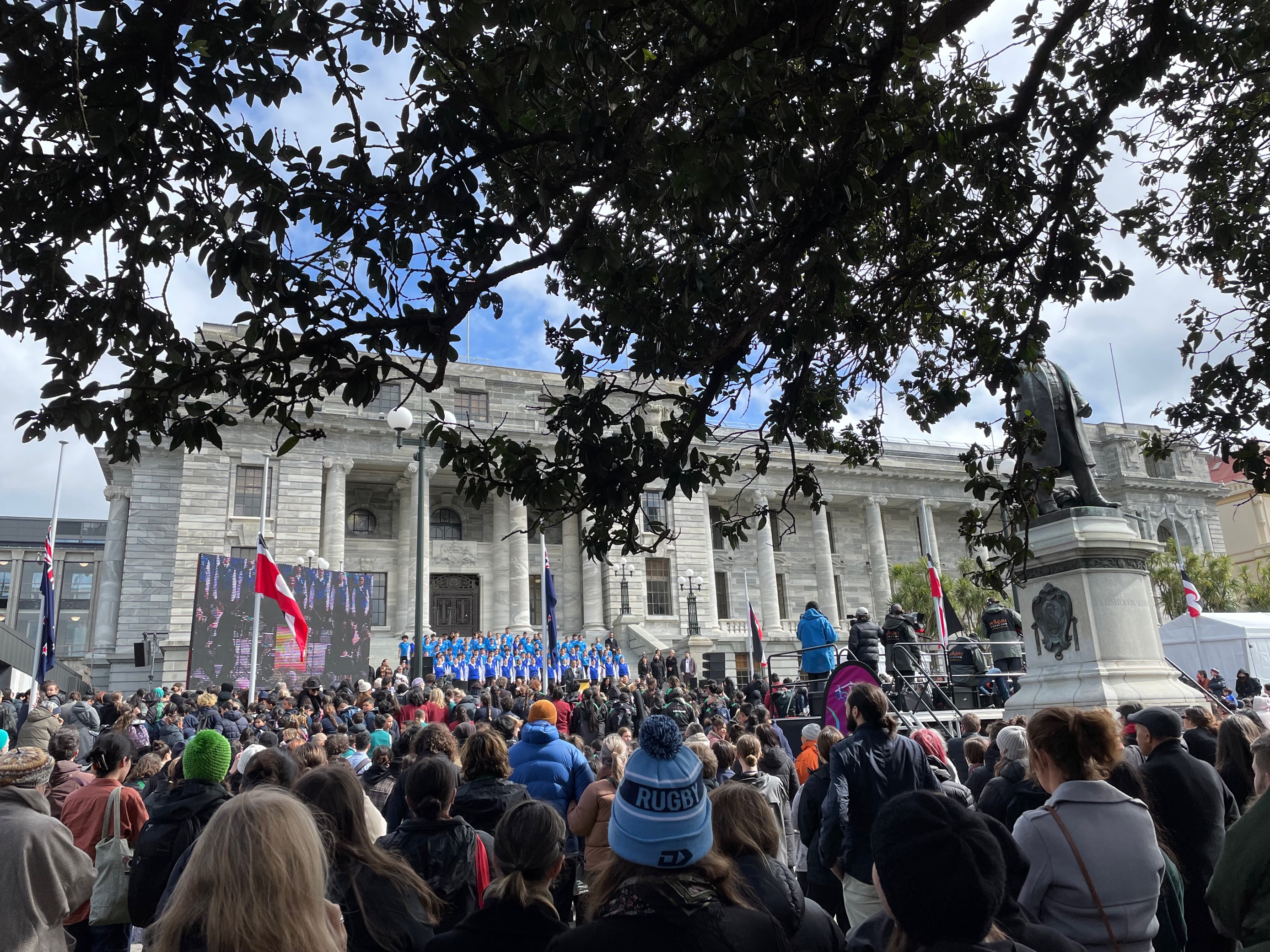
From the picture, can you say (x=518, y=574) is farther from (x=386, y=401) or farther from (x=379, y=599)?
(x=386, y=401)

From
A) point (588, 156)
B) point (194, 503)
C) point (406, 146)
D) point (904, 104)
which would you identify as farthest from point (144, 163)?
point (194, 503)

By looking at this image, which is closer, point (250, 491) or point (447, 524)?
point (250, 491)

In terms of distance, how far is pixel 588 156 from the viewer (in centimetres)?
535

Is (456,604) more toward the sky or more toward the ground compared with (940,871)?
more toward the sky

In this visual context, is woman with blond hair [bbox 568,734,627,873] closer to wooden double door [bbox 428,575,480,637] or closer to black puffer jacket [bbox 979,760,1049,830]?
black puffer jacket [bbox 979,760,1049,830]

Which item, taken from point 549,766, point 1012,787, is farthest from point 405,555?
point 1012,787

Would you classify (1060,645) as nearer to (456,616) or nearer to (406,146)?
(406,146)

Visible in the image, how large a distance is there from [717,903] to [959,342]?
7.30 metres

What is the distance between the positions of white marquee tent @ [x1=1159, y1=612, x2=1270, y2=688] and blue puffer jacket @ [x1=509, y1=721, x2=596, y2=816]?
77.6ft

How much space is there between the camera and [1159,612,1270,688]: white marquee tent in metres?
24.2

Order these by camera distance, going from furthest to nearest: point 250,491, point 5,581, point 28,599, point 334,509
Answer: point 5,581 < point 28,599 < point 334,509 < point 250,491

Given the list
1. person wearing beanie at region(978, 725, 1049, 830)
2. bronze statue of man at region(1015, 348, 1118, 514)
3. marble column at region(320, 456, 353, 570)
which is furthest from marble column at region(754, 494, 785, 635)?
person wearing beanie at region(978, 725, 1049, 830)

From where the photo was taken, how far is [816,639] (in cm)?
1489

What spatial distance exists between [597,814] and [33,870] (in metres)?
3.20
